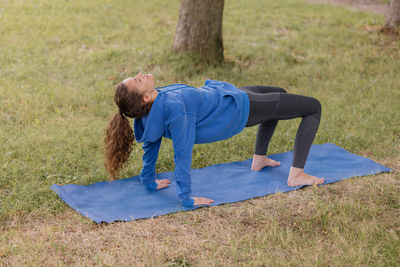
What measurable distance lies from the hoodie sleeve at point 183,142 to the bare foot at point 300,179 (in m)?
1.09

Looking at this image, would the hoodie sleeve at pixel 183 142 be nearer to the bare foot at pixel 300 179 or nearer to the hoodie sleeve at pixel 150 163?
the hoodie sleeve at pixel 150 163

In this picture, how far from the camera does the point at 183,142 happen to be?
3.59m

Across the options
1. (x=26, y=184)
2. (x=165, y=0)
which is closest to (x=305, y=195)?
(x=26, y=184)

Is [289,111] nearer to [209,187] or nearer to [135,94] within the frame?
[209,187]

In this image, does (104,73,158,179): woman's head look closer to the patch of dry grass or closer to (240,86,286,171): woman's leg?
the patch of dry grass

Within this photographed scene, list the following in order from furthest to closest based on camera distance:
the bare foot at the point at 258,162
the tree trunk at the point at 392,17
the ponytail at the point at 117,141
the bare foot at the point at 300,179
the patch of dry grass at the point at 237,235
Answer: the tree trunk at the point at 392,17, the bare foot at the point at 258,162, the bare foot at the point at 300,179, the ponytail at the point at 117,141, the patch of dry grass at the point at 237,235

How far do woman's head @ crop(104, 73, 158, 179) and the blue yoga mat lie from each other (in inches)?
13.6

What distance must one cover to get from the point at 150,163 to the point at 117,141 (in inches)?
18.3

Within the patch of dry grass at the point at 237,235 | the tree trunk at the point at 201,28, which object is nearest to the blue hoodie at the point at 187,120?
the patch of dry grass at the point at 237,235

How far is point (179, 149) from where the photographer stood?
3607 millimetres

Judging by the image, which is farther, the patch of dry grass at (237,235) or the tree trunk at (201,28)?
the tree trunk at (201,28)

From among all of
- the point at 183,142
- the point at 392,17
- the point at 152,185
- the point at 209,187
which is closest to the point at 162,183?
the point at 152,185

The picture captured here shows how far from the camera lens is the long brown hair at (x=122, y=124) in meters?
3.55

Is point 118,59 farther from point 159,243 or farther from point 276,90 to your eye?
point 159,243
